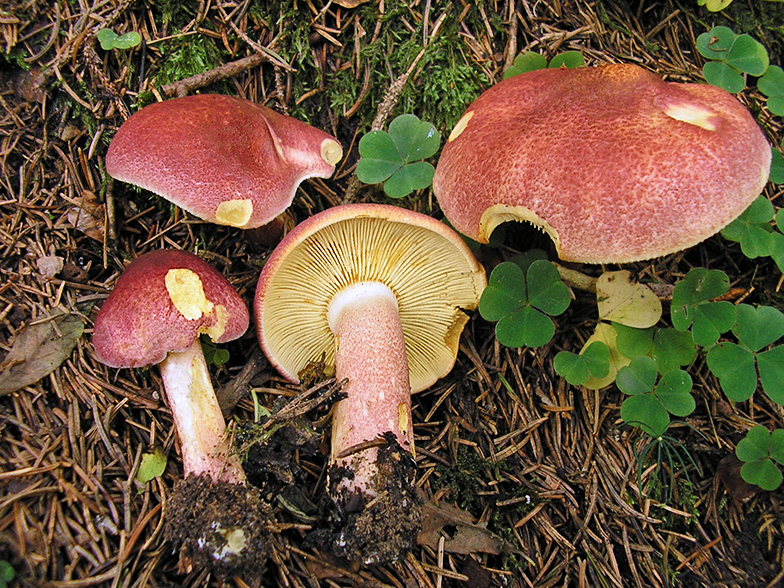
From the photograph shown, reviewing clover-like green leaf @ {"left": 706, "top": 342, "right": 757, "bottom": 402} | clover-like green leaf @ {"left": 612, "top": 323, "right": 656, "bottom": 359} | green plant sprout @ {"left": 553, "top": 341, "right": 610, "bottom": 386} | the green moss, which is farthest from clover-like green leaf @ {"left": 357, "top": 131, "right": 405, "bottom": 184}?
clover-like green leaf @ {"left": 706, "top": 342, "right": 757, "bottom": 402}

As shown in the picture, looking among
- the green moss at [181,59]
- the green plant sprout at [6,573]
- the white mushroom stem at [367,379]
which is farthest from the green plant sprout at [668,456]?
the green moss at [181,59]

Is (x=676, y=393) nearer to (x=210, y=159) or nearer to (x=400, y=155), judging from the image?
(x=400, y=155)

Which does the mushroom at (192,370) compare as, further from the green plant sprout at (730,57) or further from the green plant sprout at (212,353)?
the green plant sprout at (730,57)

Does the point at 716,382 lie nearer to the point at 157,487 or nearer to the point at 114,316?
the point at 157,487

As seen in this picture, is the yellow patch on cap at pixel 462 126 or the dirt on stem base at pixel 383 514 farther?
the yellow patch on cap at pixel 462 126

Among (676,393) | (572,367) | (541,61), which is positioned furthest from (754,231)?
(541,61)

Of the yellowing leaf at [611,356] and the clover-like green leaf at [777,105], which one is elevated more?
the clover-like green leaf at [777,105]

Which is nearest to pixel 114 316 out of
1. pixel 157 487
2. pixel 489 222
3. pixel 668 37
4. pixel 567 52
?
pixel 157 487

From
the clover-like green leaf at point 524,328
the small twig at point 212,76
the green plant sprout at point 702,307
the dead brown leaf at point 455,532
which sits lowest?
the dead brown leaf at point 455,532
